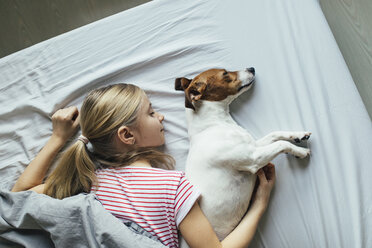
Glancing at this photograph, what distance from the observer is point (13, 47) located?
205 centimetres

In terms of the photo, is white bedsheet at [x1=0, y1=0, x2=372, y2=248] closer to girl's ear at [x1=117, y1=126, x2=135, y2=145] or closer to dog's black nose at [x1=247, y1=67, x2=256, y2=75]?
dog's black nose at [x1=247, y1=67, x2=256, y2=75]

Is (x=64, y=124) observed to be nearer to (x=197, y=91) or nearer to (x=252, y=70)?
(x=197, y=91)

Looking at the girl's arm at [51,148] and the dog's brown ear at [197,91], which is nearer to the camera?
the dog's brown ear at [197,91]

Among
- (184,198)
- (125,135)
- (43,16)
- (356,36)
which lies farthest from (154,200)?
(43,16)

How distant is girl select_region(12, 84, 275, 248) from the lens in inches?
42.5

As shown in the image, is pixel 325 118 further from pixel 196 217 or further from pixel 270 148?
pixel 196 217

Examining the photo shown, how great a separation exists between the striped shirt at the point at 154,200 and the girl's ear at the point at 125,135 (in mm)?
95

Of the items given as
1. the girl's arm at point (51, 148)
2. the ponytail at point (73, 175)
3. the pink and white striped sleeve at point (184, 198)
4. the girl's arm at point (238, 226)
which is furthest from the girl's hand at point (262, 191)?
the girl's arm at point (51, 148)

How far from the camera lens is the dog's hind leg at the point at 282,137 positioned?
3.79 ft

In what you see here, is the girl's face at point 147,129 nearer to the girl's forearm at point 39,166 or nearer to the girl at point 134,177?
the girl at point 134,177

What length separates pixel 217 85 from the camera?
1.17 meters

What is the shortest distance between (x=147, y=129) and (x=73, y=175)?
314 mm

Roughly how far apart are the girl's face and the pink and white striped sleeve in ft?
0.65

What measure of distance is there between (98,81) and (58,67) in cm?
21
